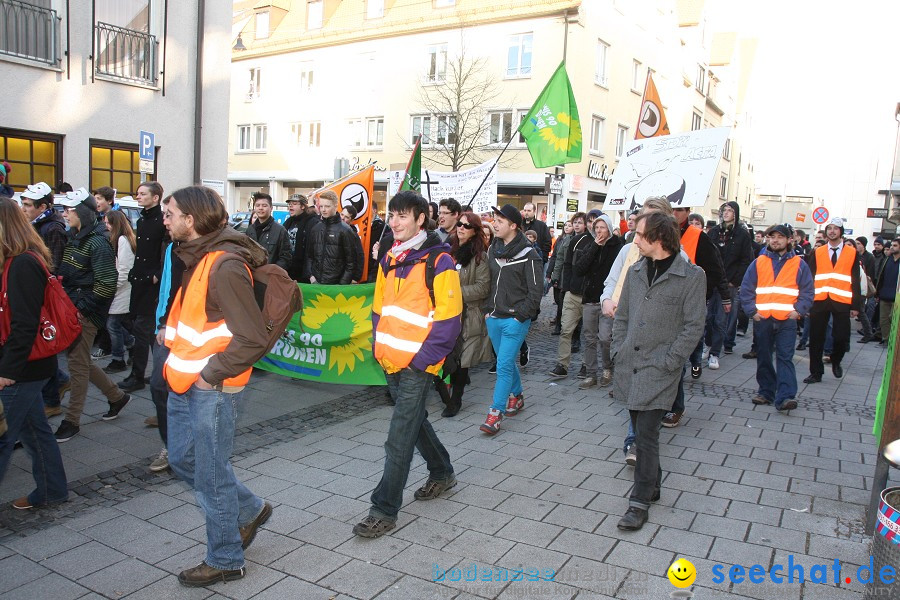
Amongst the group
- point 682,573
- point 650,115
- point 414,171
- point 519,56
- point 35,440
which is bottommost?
point 682,573

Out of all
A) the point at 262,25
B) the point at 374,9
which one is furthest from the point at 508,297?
the point at 262,25

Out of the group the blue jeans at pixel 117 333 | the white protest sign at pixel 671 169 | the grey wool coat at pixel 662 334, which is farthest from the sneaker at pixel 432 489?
the blue jeans at pixel 117 333

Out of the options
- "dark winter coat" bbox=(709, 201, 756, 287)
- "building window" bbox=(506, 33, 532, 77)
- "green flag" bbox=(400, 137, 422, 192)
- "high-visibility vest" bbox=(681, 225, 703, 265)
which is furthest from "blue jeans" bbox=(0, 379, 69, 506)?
"building window" bbox=(506, 33, 532, 77)

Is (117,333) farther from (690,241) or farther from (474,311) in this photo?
(690,241)

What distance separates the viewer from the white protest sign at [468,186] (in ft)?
34.3

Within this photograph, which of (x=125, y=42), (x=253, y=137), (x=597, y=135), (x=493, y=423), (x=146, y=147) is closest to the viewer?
(x=493, y=423)

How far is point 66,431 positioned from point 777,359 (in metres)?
6.78

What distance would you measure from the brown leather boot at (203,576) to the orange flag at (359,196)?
5.95m

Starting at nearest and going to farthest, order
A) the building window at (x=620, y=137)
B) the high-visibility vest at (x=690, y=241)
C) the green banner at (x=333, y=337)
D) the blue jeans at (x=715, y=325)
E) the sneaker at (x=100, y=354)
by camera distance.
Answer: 1. the high-visibility vest at (x=690, y=241)
2. the green banner at (x=333, y=337)
3. the sneaker at (x=100, y=354)
4. the blue jeans at (x=715, y=325)
5. the building window at (x=620, y=137)

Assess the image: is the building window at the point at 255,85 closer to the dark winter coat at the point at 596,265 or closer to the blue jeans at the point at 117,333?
the blue jeans at the point at 117,333

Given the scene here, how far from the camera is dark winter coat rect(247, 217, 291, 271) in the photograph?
802cm

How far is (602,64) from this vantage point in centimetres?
3203

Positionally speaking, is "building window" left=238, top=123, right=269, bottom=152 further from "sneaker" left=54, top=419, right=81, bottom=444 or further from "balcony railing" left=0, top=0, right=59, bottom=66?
"sneaker" left=54, top=419, right=81, bottom=444

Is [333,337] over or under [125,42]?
under
